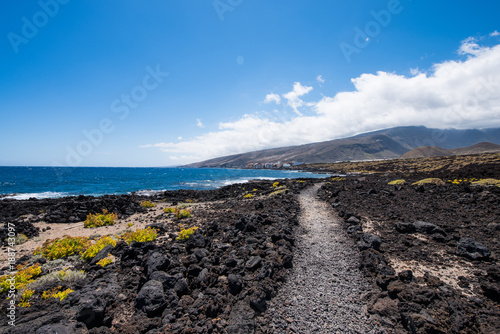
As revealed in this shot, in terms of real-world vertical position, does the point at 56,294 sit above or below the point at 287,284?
above

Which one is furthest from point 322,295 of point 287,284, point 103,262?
point 103,262

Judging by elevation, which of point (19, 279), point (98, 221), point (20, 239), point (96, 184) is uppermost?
point (96, 184)

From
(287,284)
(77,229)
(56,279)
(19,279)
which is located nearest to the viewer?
(287,284)

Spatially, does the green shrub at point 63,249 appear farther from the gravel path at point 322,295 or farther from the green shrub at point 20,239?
the gravel path at point 322,295

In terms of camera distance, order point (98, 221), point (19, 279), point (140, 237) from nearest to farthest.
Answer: point (19, 279) → point (140, 237) → point (98, 221)

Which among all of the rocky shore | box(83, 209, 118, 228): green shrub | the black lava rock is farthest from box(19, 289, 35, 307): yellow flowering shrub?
the black lava rock

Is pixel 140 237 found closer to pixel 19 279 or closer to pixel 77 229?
pixel 19 279

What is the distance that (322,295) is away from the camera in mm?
5742

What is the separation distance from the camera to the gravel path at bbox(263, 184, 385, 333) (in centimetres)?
477

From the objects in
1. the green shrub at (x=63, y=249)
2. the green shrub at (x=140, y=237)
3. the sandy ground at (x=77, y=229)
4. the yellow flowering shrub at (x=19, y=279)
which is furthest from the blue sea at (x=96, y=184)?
the yellow flowering shrub at (x=19, y=279)

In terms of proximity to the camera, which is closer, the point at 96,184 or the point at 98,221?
the point at 98,221

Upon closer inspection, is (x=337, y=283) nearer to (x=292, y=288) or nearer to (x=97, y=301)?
(x=292, y=288)

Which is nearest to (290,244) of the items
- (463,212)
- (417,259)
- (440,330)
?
(417,259)

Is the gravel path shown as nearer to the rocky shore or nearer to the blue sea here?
the rocky shore
